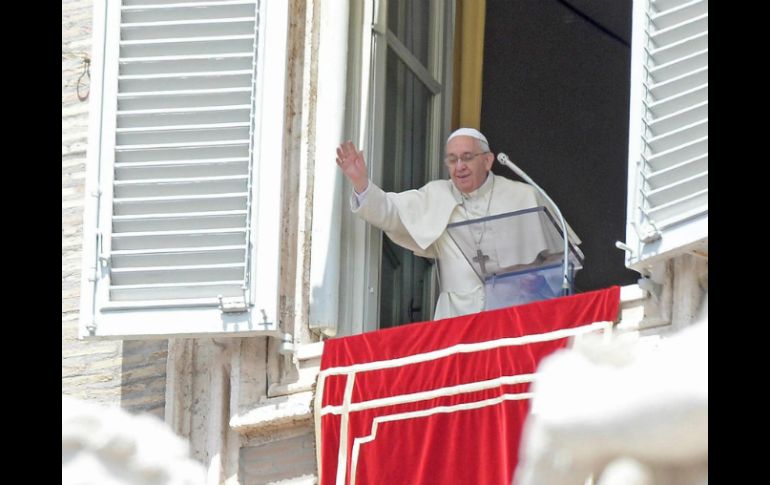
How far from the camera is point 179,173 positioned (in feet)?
24.0

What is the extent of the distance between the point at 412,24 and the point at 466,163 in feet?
1.88

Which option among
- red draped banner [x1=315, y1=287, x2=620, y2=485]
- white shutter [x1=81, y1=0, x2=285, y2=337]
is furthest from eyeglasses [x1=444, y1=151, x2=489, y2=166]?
red draped banner [x1=315, y1=287, x2=620, y2=485]

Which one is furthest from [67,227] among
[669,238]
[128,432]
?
[128,432]

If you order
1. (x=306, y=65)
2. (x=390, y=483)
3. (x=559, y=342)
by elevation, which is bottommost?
(x=390, y=483)

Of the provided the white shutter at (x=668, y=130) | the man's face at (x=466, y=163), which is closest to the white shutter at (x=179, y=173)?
the man's face at (x=466, y=163)

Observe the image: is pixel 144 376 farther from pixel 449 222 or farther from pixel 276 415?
pixel 449 222

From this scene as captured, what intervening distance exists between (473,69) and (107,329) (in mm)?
2191

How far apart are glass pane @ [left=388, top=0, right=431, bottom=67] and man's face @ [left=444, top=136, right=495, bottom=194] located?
39 centimetres

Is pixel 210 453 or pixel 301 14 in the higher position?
pixel 301 14

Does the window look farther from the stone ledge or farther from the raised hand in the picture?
the stone ledge

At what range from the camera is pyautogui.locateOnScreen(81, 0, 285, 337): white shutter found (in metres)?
7.16

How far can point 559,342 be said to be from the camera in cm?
671

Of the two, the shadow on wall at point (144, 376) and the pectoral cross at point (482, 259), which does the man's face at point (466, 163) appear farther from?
the shadow on wall at point (144, 376)

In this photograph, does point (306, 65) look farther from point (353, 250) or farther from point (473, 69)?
point (473, 69)
